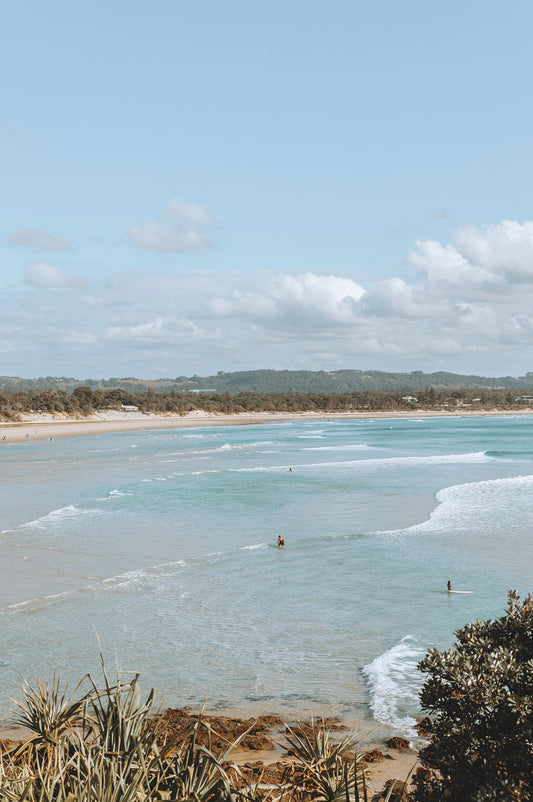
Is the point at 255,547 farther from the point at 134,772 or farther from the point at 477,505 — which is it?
the point at 134,772

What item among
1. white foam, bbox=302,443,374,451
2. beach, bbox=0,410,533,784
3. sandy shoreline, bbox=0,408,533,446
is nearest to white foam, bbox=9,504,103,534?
beach, bbox=0,410,533,784

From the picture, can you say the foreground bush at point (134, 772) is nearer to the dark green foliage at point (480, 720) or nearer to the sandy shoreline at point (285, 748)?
the dark green foliage at point (480, 720)

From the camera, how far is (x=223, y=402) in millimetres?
133625

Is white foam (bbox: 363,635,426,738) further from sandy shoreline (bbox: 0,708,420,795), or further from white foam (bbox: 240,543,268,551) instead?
white foam (bbox: 240,543,268,551)

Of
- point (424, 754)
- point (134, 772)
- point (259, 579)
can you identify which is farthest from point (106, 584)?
point (424, 754)

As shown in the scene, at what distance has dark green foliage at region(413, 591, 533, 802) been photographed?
4270mm

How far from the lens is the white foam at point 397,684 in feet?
27.2

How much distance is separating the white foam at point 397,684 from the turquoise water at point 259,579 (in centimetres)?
3

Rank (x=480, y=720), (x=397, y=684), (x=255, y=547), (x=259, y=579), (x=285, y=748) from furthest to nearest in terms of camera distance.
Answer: (x=255, y=547) → (x=259, y=579) → (x=397, y=684) → (x=285, y=748) → (x=480, y=720)

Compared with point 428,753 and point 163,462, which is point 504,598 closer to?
point 428,753

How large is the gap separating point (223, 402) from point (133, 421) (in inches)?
1316

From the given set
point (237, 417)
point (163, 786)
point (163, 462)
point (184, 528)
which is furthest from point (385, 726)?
point (237, 417)

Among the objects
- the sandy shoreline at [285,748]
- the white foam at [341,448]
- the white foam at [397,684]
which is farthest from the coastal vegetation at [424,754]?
the white foam at [341,448]

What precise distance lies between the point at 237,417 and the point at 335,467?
82.1m
